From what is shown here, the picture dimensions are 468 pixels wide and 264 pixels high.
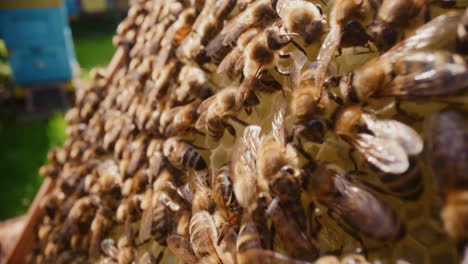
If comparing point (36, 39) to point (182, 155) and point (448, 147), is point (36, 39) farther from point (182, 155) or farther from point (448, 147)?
point (448, 147)

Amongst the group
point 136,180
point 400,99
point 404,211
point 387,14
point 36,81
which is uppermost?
point 387,14

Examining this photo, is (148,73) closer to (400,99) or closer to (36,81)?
(400,99)

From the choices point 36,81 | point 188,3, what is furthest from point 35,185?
point 188,3

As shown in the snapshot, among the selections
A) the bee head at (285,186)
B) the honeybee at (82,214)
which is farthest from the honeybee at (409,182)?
the honeybee at (82,214)

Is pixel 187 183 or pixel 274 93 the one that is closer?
pixel 274 93

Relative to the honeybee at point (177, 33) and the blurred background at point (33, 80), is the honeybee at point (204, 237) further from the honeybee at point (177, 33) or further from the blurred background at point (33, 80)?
the blurred background at point (33, 80)
